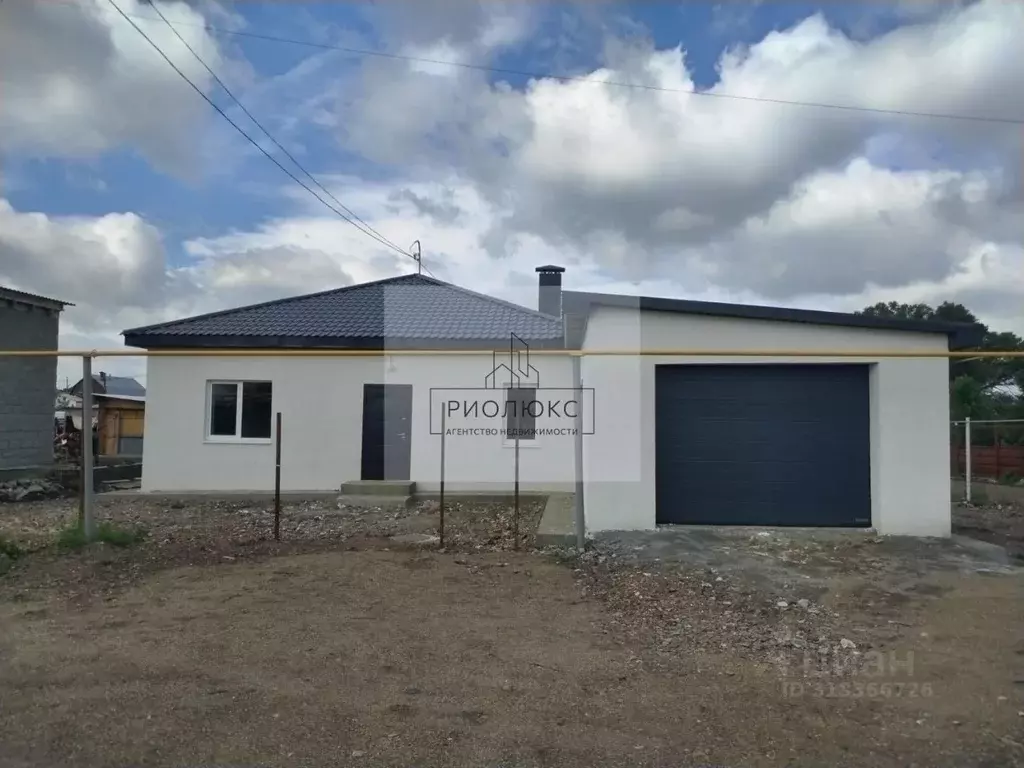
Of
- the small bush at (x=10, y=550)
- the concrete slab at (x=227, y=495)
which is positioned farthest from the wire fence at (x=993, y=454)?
the small bush at (x=10, y=550)

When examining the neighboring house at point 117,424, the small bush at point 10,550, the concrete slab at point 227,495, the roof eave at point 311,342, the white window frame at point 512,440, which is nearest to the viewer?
the small bush at point 10,550

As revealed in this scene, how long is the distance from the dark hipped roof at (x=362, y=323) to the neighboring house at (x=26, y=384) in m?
3.50

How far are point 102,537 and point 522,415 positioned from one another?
277 inches

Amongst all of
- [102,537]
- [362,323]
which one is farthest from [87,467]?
[362,323]

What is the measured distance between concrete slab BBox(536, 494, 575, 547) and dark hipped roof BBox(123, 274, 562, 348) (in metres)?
3.95

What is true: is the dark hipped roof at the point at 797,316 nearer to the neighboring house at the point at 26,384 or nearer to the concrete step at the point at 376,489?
the concrete step at the point at 376,489

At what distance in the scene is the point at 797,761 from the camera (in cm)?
A: 323

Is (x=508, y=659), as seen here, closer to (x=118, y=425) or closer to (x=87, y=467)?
(x=87, y=467)

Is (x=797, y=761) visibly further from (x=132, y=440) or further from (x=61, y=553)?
(x=132, y=440)

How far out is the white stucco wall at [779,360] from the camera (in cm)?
820

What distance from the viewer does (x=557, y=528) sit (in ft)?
26.7

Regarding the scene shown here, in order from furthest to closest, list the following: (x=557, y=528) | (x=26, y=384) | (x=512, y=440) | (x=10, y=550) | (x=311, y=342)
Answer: (x=26, y=384) → (x=311, y=342) → (x=512, y=440) → (x=557, y=528) → (x=10, y=550)

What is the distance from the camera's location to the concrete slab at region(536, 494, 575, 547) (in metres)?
7.71

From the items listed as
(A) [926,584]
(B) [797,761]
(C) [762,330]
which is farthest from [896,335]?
(B) [797,761]
